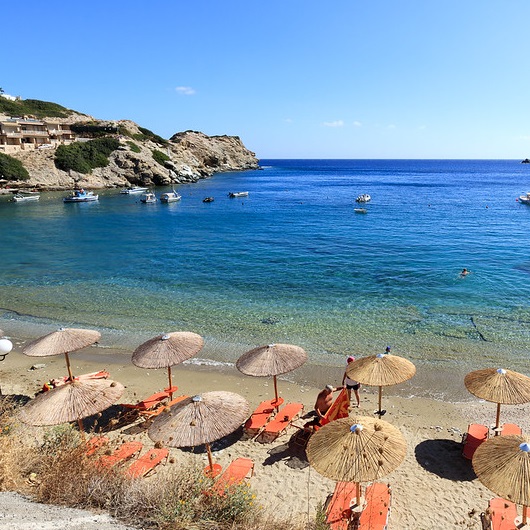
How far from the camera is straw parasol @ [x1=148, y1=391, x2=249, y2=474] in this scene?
743 cm

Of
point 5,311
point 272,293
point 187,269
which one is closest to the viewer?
point 5,311

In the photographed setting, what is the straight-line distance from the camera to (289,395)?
12.5 m

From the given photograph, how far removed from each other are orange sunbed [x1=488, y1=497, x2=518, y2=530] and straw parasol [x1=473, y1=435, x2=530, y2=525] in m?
0.22

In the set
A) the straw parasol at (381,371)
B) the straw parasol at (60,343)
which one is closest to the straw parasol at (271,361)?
the straw parasol at (381,371)

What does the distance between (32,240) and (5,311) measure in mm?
19185

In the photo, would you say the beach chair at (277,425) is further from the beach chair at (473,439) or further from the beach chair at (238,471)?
the beach chair at (473,439)

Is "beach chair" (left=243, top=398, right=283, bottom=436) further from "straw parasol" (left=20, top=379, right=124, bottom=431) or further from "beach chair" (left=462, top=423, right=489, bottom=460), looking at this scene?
"beach chair" (left=462, top=423, right=489, bottom=460)

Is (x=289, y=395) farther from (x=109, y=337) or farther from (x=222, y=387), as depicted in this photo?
(x=109, y=337)

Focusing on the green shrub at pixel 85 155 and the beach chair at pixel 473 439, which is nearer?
the beach chair at pixel 473 439

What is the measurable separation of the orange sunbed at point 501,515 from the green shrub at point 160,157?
98540 mm

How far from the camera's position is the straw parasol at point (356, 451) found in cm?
638

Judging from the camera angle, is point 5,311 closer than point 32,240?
Yes

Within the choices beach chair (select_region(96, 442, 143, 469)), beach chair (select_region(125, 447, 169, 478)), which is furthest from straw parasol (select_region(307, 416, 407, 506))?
beach chair (select_region(96, 442, 143, 469))

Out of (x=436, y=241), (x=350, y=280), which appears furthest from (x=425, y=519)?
(x=436, y=241)
